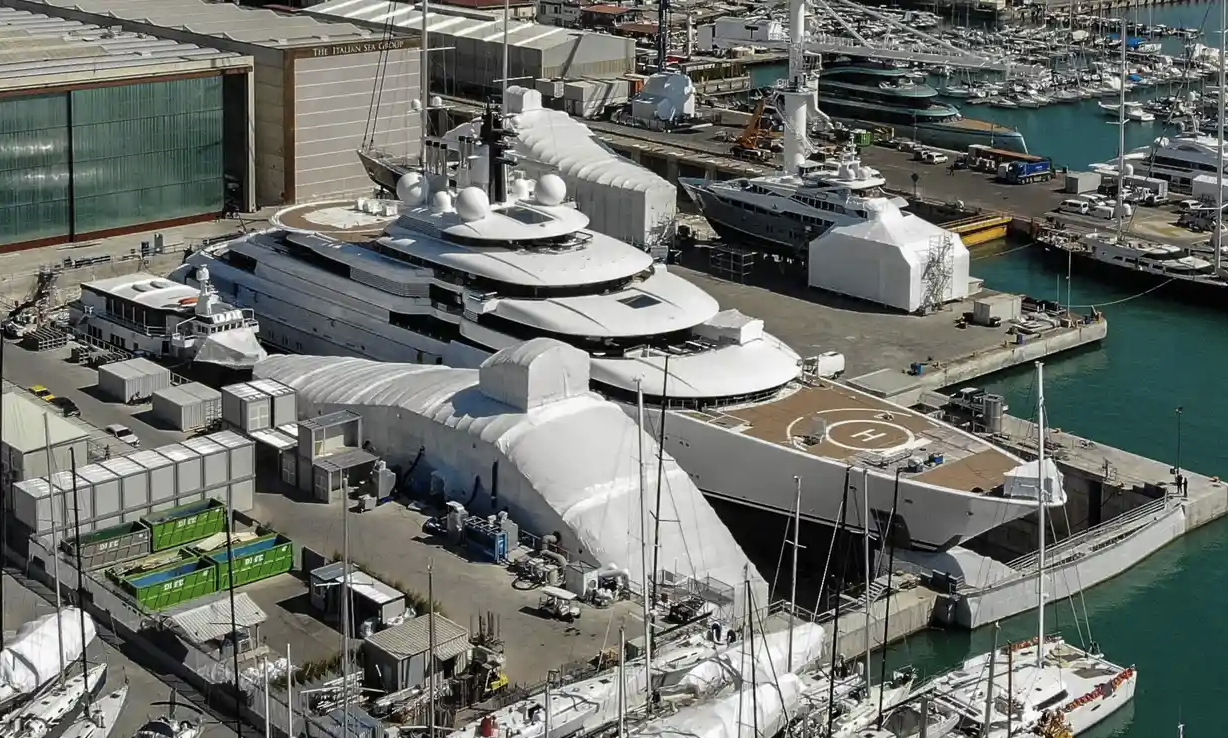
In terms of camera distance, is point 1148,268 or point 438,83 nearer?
point 1148,268

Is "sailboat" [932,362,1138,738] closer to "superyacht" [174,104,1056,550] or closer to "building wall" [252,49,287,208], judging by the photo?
"superyacht" [174,104,1056,550]

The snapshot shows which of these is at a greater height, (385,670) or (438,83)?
(438,83)

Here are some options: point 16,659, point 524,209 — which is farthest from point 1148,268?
point 16,659

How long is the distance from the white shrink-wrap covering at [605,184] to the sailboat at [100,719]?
30.4m

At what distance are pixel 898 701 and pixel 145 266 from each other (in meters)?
28.6

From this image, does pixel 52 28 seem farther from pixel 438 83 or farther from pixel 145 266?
pixel 438 83

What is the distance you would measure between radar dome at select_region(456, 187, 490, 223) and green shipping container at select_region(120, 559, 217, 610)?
47.5ft

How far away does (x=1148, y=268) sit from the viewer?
6050 cm

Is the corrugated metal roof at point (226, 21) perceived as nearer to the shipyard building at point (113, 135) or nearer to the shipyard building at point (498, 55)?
the shipyard building at point (113, 135)

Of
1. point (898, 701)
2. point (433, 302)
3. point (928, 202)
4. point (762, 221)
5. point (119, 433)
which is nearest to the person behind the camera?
point (898, 701)

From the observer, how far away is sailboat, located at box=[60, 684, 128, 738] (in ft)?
90.0

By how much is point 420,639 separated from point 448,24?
188 ft

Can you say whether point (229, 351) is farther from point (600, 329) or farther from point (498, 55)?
point (498, 55)

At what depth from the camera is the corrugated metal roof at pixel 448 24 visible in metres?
80.8
